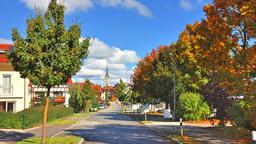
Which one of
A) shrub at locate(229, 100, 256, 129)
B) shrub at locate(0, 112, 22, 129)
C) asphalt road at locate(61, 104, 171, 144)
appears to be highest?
shrub at locate(229, 100, 256, 129)

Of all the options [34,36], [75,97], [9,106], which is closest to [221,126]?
[34,36]

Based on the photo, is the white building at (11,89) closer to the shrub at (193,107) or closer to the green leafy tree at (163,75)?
the green leafy tree at (163,75)

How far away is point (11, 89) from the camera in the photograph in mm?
49344

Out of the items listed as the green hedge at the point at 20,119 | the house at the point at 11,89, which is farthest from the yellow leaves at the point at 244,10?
the house at the point at 11,89

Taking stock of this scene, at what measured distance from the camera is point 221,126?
64.9 feet

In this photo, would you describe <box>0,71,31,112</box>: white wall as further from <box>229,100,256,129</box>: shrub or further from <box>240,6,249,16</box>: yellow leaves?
<box>240,6,249,16</box>: yellow leaves

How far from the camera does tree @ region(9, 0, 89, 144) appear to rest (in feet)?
62.5

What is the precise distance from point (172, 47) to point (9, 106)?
68.9 ft

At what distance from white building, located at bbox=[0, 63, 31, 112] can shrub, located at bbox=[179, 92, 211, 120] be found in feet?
61.0

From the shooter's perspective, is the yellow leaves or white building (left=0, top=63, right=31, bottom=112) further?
white building (left=0, top=63, right=31, bottom=112)

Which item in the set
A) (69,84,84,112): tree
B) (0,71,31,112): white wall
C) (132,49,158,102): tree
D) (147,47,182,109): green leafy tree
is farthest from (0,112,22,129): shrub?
(69,84,84,112): tree

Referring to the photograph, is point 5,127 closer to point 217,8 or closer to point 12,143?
point 12,143

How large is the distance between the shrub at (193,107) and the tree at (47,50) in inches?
964

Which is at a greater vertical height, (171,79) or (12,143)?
(171,79)
